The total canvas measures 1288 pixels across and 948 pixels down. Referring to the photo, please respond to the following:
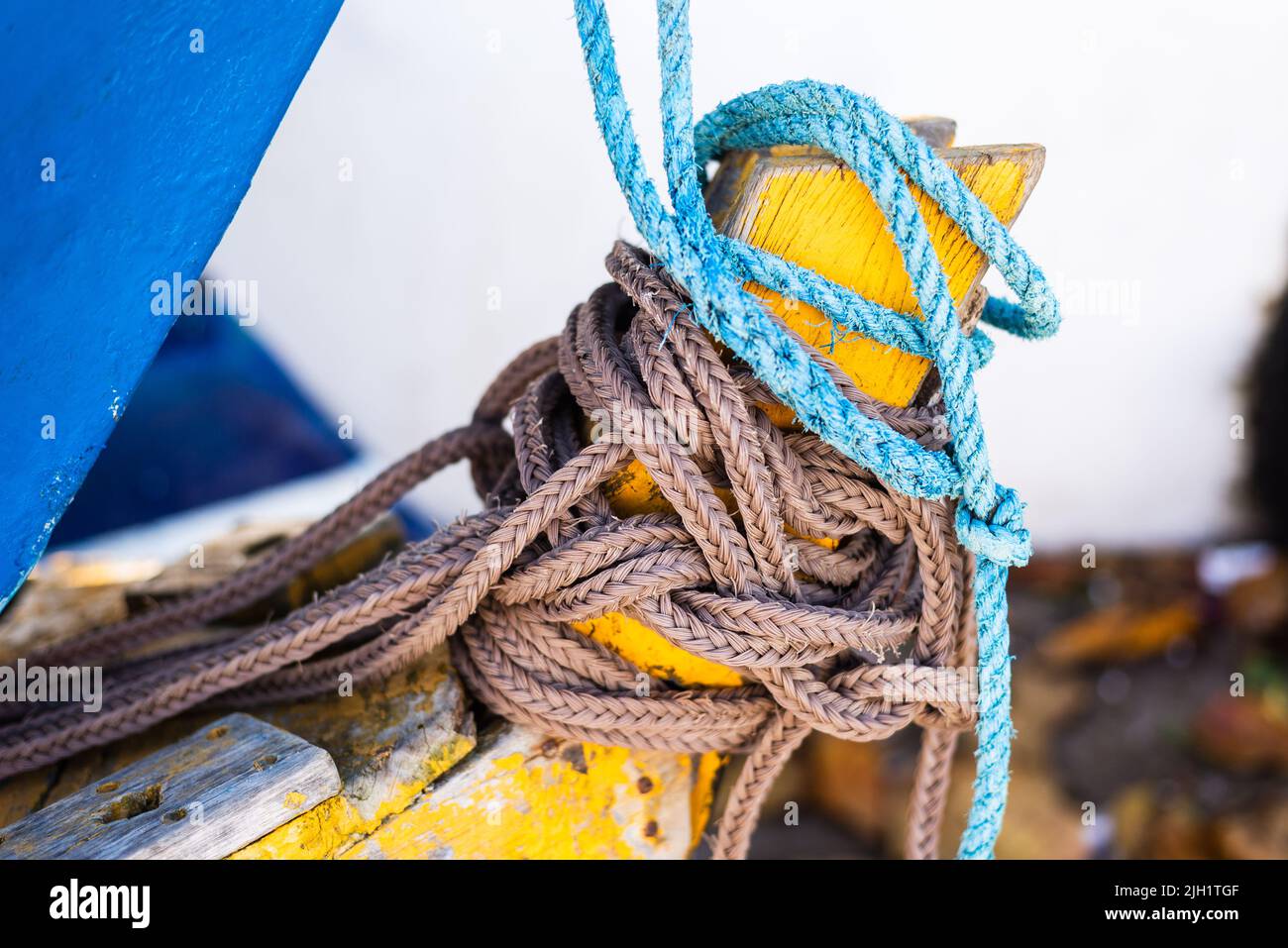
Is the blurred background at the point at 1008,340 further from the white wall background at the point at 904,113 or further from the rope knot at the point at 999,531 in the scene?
the rope knot at the point at 999,531

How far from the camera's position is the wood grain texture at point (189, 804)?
0.72m

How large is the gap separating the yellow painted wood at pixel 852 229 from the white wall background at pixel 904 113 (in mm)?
1003

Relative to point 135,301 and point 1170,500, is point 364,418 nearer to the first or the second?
point 135,301

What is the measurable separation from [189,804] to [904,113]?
1.62 m

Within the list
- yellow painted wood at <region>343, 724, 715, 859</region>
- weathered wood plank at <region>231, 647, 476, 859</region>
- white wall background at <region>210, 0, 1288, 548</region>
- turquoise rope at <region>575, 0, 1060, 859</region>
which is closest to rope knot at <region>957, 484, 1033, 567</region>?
turquoise rope at <region>575, 0, 1060, 859</region>

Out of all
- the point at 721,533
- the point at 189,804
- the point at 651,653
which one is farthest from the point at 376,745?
the point at 721,533

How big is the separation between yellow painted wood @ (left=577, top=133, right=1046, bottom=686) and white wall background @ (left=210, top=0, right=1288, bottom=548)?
1003 millimetres

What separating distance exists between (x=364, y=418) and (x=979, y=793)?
2.01m

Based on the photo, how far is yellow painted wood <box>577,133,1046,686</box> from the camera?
77 centimetres

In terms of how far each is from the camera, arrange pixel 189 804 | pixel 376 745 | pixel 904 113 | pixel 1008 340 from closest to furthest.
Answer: pixel 189 804 < pixel 376 745 < pixel 904 113 < pixel 1008 340

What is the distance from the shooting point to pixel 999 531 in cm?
78

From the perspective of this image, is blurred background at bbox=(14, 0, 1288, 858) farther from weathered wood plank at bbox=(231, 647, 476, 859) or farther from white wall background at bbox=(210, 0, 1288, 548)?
weathered wood plank at bbox=(231, 647, 476, 859)

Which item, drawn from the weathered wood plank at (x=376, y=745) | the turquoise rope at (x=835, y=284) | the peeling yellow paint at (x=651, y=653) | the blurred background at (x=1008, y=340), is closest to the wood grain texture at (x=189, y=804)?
the weathered wood plank at (x=376, y=745)

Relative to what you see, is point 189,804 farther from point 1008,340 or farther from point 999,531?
point 1008,340
